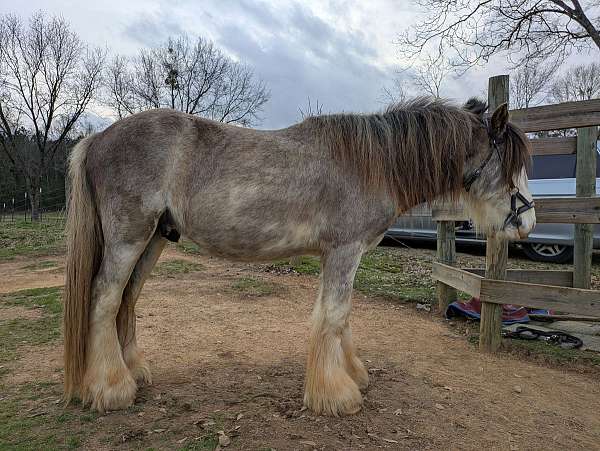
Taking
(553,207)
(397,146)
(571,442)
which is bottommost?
(571,442)

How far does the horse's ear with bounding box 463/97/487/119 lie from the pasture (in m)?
2.17

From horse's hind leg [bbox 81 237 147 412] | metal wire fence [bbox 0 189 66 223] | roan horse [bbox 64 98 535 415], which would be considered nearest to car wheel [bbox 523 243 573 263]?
roan horse [bbox 64 98 535 415]

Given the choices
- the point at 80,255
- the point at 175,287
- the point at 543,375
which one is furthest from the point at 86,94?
the point at 543,375

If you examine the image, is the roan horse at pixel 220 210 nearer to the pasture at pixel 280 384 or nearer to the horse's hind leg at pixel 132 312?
the horse's hind leg at pixel 132 312

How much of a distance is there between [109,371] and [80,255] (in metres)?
0.82

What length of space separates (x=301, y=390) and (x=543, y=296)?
94.1 inches

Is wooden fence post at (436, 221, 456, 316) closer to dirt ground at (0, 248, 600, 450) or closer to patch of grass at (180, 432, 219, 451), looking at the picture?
dirt ground at (0, 248, 600, 450)

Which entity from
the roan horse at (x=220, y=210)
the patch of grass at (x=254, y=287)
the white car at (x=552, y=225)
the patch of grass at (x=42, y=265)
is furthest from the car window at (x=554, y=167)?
the patch of grass at (x=42, y=265)

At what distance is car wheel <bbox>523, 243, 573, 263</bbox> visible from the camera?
8711 mm

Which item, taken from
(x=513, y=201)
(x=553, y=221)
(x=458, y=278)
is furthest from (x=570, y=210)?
(x=458, y=278)

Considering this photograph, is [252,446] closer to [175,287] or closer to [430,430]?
[430,430]

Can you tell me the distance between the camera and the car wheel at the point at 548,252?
871 centimetres

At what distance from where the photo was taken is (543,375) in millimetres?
3504

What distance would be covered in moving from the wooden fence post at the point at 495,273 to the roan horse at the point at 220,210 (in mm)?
1290
